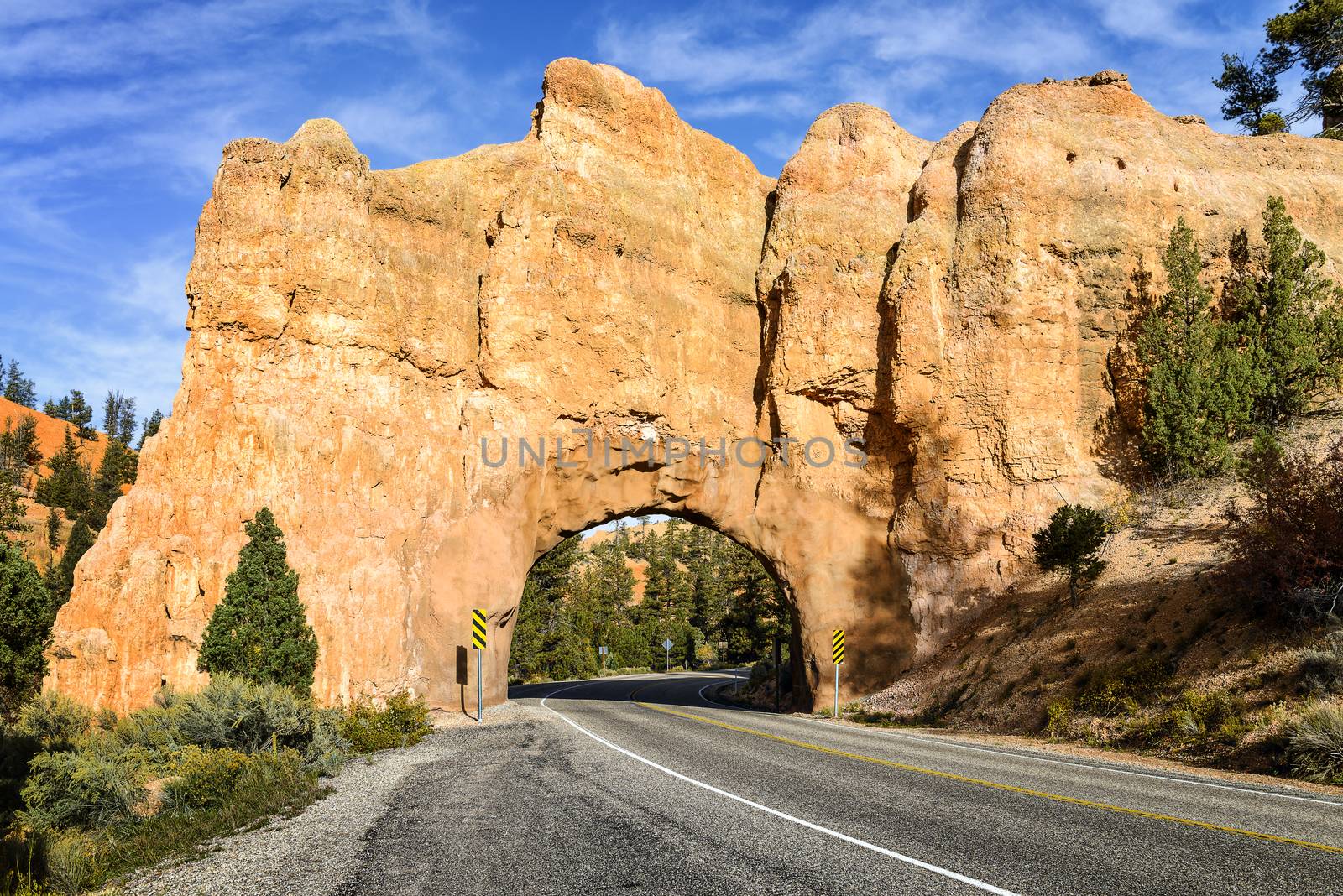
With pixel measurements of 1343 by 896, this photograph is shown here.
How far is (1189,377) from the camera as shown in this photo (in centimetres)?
2430

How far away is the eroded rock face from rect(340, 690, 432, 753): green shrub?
457cm

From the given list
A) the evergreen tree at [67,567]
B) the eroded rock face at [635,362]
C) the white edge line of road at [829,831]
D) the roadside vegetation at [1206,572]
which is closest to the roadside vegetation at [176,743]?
the eroded rock face at [635,362]

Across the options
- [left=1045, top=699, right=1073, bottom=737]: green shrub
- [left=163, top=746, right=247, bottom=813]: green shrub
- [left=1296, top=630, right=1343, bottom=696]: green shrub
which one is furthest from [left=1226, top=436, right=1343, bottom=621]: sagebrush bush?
[left=163, top=746, right=247, bottom=813]: green shrub

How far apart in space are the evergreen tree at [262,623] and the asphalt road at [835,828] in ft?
30.4

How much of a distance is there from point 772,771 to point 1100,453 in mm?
19566

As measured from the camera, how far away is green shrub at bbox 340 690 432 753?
16688mm

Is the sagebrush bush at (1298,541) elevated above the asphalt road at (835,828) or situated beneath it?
elevated above

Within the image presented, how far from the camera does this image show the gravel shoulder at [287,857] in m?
6.95

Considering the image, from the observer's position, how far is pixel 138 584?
21.8 meters

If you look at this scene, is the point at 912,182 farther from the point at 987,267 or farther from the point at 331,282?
the point at 331,282

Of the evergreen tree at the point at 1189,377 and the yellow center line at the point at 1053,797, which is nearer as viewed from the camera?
the yellow center line at the point at 1053,797

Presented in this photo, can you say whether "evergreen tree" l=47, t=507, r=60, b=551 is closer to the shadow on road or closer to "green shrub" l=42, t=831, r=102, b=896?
the shadow on road

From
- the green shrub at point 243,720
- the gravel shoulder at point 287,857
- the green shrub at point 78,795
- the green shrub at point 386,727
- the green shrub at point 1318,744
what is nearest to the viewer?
the gravel shoulder at point 287,857

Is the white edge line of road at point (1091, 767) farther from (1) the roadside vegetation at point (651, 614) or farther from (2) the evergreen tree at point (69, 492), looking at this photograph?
(2) the evergreen tree at point (69, 492)
